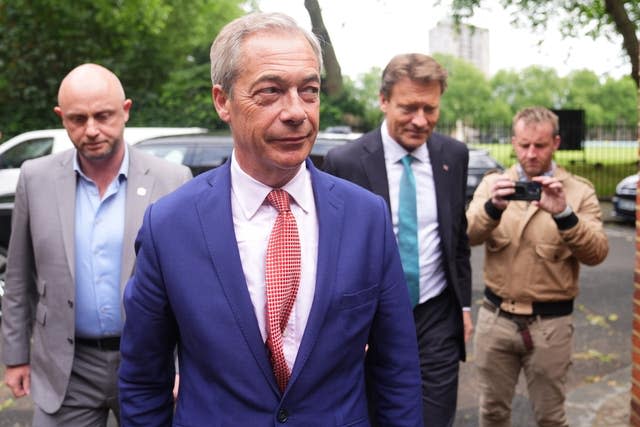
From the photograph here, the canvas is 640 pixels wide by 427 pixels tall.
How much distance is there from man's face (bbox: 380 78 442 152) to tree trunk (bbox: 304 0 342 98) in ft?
1.23

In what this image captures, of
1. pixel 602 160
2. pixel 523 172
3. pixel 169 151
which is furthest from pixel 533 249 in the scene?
pixel 602 160

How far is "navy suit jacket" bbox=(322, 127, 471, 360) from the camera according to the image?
3.47 metres

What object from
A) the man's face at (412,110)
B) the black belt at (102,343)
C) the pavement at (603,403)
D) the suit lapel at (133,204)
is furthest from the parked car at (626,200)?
the black belt at (102,343)

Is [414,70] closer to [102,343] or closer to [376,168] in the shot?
[376,168]

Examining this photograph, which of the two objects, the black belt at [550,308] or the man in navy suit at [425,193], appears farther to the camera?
the black belt at [550,308]

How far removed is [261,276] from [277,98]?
0.46 metres

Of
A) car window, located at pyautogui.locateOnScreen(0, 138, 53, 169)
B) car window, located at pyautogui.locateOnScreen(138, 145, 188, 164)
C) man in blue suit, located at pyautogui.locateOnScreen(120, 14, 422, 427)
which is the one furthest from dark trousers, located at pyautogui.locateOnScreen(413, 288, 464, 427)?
car window, located at pyautogui.locateOnScreen(0, 138, 53, 169)

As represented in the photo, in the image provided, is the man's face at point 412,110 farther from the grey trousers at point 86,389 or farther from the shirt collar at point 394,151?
the grey trousers at point 86,389

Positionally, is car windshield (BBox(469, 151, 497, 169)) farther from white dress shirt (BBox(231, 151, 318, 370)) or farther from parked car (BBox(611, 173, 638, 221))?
white dress shirt (BBox(231, 151, 318, 370))

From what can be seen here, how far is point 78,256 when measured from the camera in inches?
118

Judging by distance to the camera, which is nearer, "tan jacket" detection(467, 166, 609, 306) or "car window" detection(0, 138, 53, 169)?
"tan jacket" detection(467, 166, 609, 306)

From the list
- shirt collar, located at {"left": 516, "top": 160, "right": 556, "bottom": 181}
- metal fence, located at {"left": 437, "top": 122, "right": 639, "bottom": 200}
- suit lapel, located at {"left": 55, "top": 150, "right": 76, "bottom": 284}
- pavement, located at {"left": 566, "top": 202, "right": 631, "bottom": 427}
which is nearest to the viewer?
suit lapel, located at {"left": 55, "top": 150, "right": 76, "bottom": 284}

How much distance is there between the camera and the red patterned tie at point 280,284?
1.87 metres

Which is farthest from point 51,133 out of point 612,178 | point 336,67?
point 612,178
